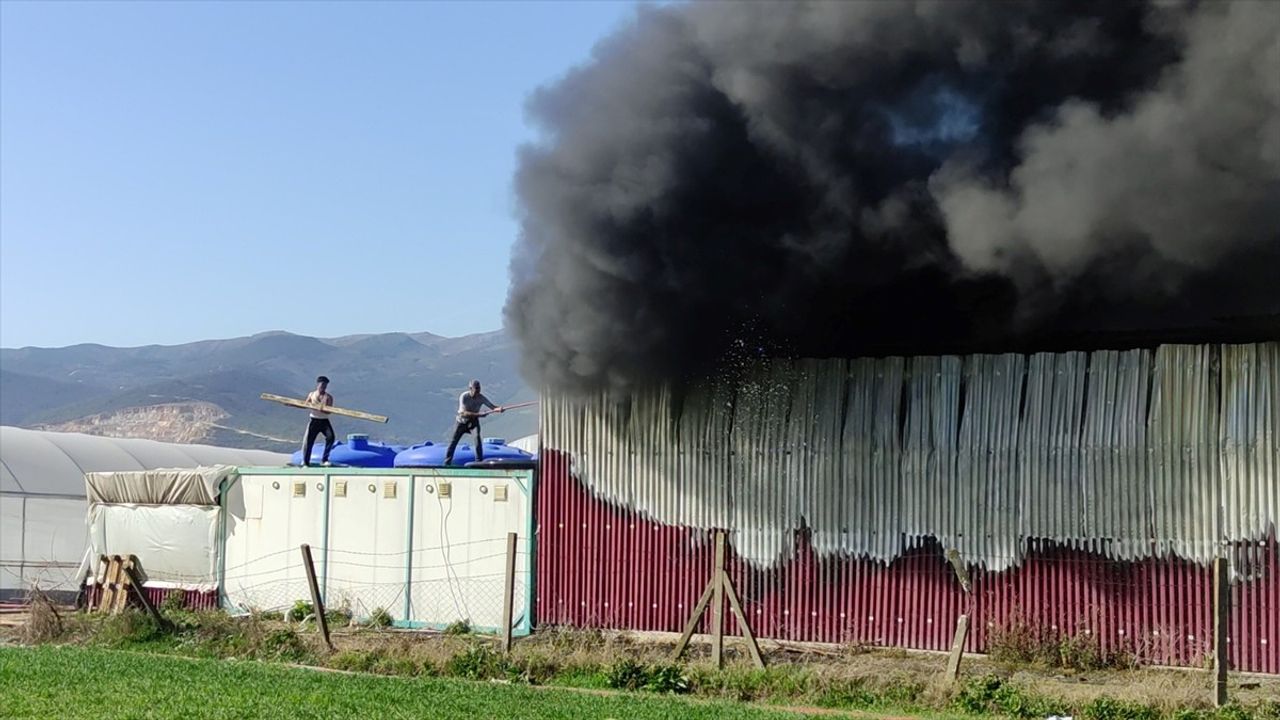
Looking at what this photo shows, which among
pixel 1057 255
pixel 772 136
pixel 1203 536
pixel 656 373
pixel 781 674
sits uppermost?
pixel 772 136

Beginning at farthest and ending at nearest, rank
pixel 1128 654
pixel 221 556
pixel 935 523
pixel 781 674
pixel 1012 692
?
pixel 221 556, pixel 935 523, pixel 1128 654, pixel 781 674, pixel 1012 692

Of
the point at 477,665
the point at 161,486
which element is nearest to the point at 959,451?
the point at 477,665

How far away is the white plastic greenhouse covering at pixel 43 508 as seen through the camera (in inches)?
1180

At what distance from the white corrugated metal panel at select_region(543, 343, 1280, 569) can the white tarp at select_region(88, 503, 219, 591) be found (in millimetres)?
7392

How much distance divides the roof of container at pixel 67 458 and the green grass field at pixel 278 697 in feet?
60.6

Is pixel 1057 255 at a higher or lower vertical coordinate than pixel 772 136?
lower

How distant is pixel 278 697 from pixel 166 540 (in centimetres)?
1153

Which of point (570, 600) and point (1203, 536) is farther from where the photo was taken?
point (570, 600)

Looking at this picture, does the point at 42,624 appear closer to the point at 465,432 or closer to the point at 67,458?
the point at 465,432

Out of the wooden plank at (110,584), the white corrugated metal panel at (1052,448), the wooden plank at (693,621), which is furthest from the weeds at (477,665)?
the wooden plank at (110,584)

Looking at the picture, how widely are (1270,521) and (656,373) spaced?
7.33m

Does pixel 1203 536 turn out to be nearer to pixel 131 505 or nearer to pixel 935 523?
pixel 935 523

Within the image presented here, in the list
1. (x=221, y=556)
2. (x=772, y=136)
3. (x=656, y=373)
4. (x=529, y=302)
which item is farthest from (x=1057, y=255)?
(x=221, y=556)

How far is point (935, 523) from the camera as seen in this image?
15.8 meters
